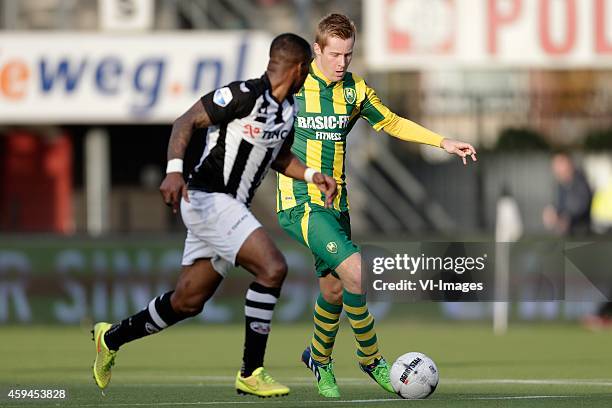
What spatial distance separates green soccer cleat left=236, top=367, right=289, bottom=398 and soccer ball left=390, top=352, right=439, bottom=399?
0.94 metres

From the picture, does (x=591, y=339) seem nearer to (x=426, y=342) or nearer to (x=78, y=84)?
(x=426, y=342)

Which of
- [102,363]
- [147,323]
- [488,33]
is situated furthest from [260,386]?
[488,33]

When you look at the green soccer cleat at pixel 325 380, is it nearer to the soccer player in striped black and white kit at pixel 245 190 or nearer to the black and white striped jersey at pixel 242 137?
the soccer player in striped black and white kit at pixel 245 190

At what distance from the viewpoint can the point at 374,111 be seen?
10430mm

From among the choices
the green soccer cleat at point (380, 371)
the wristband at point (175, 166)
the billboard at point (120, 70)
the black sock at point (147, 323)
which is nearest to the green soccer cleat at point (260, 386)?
the black sock at point (147, 323)

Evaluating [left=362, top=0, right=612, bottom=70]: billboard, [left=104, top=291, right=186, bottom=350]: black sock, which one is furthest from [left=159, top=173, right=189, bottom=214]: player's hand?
[left=362, top=0, right=612, bottom=70]: billboard

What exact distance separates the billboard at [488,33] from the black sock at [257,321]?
46.8 feet

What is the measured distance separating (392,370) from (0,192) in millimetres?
18395

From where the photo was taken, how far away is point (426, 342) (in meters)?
17.1

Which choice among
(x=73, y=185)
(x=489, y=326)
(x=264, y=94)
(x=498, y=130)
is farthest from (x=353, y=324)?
(x=73, y=185)

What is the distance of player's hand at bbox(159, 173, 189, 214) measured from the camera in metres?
8.34

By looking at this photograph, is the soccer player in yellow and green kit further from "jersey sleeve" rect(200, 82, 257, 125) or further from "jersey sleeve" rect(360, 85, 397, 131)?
"jersey sleeve" rect(200, 82, 257, 125)

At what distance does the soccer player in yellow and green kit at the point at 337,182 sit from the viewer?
9984 millimetres

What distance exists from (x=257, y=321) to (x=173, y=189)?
1.21 m
